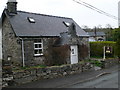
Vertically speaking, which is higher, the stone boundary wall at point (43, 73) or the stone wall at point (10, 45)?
the stone wall at point (10, 45)

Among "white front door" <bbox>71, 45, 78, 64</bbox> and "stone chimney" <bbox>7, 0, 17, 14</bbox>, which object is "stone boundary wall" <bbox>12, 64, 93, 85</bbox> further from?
"stone chimney" <bbox>7, 0, 17, 14</bbox>

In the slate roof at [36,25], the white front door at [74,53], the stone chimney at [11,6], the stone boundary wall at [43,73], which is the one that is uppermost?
the stone chimney at [11,6]

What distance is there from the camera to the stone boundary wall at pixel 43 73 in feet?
37.0

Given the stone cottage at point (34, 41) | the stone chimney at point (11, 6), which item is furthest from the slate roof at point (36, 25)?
the stone chimney at point (11, 6)

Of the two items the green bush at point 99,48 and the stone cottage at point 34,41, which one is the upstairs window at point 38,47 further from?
the green bush at point 99,48

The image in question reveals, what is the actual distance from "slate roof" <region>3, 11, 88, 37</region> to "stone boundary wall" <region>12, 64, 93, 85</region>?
202 inches

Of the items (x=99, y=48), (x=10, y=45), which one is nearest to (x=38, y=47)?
(x=10, y=45)

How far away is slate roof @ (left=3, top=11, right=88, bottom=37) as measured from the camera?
1737 centimetres

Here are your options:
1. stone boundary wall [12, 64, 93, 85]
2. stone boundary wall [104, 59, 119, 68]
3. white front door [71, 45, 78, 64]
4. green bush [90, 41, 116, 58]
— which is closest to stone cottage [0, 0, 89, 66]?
white front door [71, 45, 78, 64]

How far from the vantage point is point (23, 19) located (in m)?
19.3

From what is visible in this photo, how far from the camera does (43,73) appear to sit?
12844 mm

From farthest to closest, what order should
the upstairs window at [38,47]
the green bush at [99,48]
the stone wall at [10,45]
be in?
the green bush at [99,48], the upstairs window at [38,47], the stone wall at [10,45]

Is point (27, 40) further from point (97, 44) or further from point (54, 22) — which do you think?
point (97, 44)

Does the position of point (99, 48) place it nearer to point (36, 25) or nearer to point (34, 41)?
point (36, 25)
